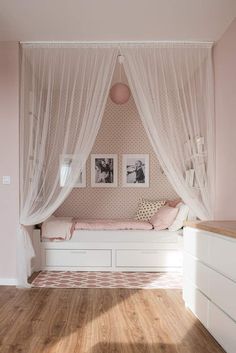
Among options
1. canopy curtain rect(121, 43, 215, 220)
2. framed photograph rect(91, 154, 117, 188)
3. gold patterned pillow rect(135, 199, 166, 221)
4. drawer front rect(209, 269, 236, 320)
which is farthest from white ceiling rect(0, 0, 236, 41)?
gold patterned pillow rect(135, 199, 166, 221)

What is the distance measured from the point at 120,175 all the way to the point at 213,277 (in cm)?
386

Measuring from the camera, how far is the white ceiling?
3.24 m

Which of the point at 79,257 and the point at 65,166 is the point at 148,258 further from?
the point at 65,166

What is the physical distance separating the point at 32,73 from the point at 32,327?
8.54 feet

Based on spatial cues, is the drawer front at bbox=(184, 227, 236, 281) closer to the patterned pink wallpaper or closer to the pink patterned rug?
the pink patterned rug

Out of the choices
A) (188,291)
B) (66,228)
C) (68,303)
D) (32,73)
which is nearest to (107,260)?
(66,228)

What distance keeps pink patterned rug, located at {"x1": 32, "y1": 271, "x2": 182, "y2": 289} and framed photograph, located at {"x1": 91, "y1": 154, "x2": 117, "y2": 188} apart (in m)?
1.93

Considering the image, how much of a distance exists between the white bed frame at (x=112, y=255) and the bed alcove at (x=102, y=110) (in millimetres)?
837

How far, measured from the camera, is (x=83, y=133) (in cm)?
379

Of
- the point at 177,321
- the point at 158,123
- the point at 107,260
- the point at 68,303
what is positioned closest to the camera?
the point at 177,321

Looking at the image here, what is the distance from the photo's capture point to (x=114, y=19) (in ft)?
11.5

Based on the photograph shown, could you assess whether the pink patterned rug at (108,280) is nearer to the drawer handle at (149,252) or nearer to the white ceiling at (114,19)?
the drawer handle at (149,252)

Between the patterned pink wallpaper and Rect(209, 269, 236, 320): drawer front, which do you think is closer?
Rect(209, 269, 236, 320): drawer front

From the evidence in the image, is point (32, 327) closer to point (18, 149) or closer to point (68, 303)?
point (68, 303)
